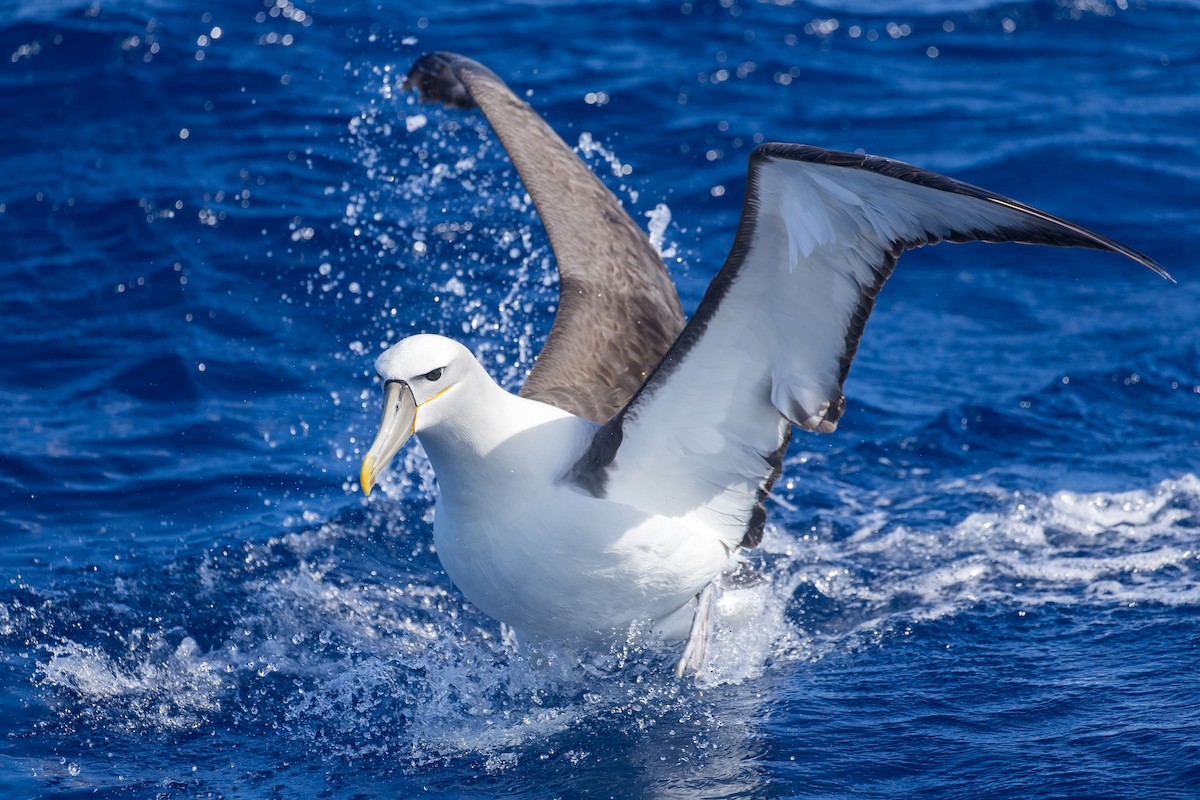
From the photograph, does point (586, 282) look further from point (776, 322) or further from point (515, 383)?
point (776, 322)

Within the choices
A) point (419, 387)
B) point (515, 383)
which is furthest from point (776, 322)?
point (515, 383)

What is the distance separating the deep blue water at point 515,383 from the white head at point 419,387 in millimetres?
1456

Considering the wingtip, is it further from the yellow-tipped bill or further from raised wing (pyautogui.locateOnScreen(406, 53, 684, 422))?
the yellow-tipped bill

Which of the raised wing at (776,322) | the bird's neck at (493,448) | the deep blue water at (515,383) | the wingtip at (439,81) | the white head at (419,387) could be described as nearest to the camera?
the raised wing at (776,322)

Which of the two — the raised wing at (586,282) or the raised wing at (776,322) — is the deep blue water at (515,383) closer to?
the raised wing at (776,322)

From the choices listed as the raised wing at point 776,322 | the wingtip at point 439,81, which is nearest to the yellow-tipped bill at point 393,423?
the raised wing at point 776,322

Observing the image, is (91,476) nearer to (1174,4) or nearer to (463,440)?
(463,440)

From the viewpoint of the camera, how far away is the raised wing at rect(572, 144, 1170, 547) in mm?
4961

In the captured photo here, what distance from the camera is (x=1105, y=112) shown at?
1338 centimetres

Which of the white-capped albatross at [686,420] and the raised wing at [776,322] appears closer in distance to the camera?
the raised wing at [776,322]

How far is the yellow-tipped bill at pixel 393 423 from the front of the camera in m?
5.59

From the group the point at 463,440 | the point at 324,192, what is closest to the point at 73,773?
the point at 463,440

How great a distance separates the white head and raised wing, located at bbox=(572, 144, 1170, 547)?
69 centimetres

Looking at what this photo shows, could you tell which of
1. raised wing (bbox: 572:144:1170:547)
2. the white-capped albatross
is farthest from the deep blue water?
raised wing (bbox: 572:144:1170:547)
